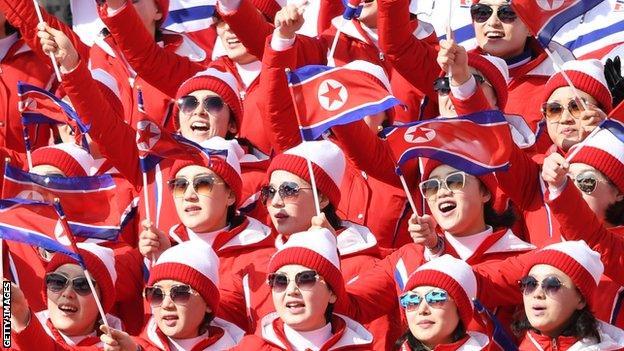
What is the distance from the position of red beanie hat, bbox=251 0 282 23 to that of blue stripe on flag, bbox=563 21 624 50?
5.93 feet

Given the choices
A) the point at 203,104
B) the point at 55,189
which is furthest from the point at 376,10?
the point at 55,189

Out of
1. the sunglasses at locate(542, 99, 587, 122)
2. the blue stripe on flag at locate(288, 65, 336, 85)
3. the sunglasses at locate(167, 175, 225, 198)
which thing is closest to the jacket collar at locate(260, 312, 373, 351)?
the sunglasses at locate(167, 175, 225, 198)

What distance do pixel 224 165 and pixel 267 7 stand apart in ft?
7.00

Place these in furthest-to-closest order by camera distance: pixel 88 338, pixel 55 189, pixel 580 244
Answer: pixel 55 189, pixel 88 338, pixel 580 244

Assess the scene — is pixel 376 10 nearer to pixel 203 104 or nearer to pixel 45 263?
pixel 203 104

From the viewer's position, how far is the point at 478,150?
43.1 ft

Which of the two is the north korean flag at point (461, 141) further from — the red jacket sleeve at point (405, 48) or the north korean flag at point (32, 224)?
the north korean flag at point (32, 224)

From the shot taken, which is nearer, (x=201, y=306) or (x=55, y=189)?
(x=201, y=306)

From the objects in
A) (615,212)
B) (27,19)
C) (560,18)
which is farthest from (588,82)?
(27,19)

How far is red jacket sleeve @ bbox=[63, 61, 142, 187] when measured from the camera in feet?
46.3

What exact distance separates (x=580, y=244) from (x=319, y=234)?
1.36m

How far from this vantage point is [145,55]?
15.1 metres

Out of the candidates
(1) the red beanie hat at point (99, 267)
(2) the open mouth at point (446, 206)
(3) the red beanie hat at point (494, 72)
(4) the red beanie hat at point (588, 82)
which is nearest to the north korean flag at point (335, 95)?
(3) the red beanie hat at point (494, 72)

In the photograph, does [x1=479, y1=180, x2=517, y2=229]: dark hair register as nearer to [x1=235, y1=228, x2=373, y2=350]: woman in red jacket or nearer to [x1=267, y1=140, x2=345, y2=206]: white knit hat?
[x1=267, y1=140, x2=345, y2=206]: white knit hat
